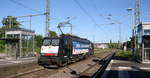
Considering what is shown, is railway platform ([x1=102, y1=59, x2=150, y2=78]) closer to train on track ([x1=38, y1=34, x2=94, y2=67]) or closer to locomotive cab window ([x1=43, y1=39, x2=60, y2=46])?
train on track ([x1=38, y1=34, x2=94, y2=67])

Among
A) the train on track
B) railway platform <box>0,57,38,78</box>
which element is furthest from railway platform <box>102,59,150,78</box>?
railway platform <box>0,57,38,78</box>

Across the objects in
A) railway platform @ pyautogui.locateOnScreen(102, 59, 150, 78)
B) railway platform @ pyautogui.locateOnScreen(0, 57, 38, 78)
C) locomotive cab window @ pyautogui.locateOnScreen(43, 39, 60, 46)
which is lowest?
railway platform @ pyautogui.locateOnScreen(102, 59, 150, 78)

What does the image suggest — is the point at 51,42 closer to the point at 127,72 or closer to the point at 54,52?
the point at 54,52

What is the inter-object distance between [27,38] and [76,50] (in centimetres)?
1414

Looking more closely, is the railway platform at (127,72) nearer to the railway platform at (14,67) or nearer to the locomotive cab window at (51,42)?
the locomotive cab window at (51,42)

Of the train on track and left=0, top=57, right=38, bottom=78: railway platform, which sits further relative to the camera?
the train on track

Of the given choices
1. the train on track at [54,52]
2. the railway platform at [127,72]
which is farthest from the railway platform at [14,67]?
the railway platform at [127,72]

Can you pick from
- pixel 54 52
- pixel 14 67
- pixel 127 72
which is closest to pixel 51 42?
pixel 54 52

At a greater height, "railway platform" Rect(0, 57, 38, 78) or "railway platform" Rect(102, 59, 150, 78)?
"railway platform" Rect(0, 57, 38, 78)

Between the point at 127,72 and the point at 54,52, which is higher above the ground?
the point at 54,52

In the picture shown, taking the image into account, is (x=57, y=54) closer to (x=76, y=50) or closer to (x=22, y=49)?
(x=76, y=50)

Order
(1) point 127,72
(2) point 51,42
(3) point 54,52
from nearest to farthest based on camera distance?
(1) point 127,72
(3) point 54,52
(2) point 51,42

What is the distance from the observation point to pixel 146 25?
1022 inches

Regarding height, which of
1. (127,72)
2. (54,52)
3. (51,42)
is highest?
(51,42)
